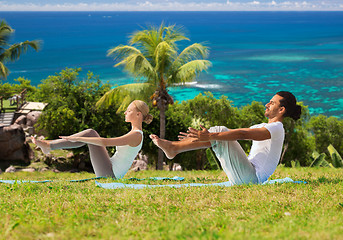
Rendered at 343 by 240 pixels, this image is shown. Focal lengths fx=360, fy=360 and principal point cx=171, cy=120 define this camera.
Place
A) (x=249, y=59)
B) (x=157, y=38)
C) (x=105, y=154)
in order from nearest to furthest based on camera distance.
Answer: (x=105, y=154), (x=157, y=38), (x=249, y=59)

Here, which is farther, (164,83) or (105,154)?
(164,83)

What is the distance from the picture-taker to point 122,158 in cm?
738

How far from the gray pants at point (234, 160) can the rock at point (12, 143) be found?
20442mm

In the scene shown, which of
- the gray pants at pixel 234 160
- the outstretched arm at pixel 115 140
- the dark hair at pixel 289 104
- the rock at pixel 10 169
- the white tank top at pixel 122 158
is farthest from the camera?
the rock at pixel 10 169

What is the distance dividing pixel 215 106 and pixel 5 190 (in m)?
27.9

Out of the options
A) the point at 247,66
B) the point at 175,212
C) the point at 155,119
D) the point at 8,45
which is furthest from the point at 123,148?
the point at 247,66

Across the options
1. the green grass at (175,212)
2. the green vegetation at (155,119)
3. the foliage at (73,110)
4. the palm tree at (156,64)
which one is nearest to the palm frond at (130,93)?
the palm tree at (156,64)

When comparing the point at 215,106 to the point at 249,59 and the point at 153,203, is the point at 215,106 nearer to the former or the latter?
the point at 153,203

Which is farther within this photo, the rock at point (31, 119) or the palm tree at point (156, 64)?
the rock at point (31, 119)

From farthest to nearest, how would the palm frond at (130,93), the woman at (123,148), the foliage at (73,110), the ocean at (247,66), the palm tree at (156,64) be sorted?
1. the ocean at (247,66)
2. the foliage at (73,110)
3. the palm frond at (130,93)
4. the palm tree at (156,64)
5. the woman at (123,148)

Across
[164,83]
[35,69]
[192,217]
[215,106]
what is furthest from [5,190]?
[35,69]

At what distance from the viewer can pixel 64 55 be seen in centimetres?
13975

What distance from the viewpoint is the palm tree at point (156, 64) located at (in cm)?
2114

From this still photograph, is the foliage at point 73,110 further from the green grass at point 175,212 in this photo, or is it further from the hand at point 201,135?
the hand at point 201,135
